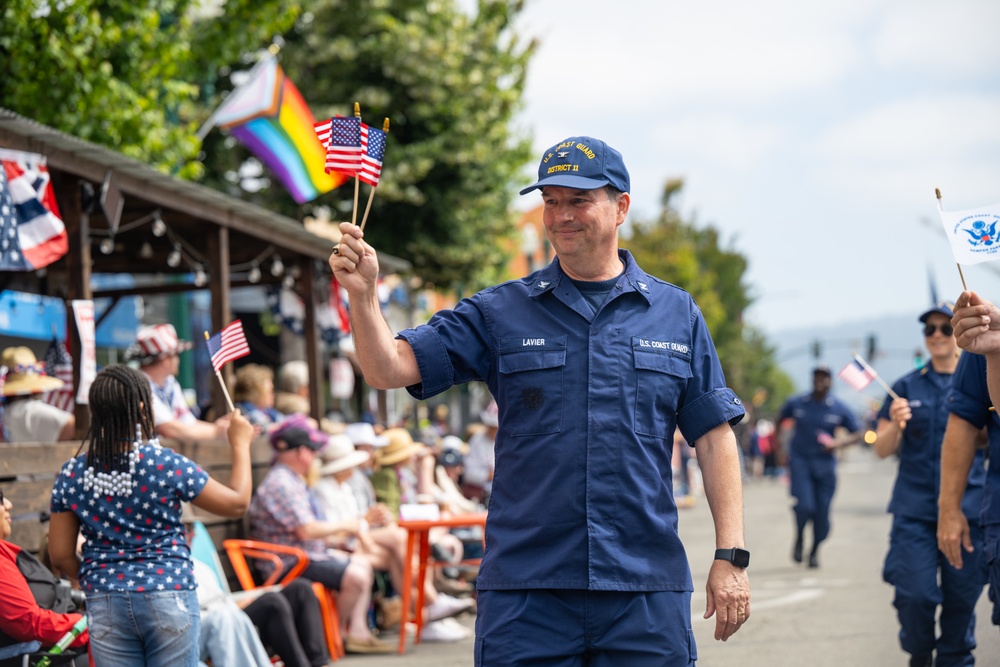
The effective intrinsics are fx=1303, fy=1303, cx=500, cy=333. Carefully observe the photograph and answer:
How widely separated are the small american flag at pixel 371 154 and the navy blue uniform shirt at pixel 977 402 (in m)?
2.60

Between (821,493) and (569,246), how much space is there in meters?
10.7

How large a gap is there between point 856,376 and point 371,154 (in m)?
7.43

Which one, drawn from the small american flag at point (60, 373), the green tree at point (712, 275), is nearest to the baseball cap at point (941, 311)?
the small american flag at point (60, 373)

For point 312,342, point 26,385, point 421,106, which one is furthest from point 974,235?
point 421,106

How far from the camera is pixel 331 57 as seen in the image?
20.2 meters

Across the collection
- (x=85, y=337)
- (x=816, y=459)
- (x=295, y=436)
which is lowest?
(x=816, y=459)

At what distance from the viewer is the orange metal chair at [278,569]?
8.51 metres

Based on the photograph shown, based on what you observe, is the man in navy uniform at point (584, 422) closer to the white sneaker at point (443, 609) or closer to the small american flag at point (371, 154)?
the small american flag at point (371, 154)

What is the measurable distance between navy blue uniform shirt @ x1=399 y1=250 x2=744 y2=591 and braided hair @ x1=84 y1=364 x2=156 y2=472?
173cm

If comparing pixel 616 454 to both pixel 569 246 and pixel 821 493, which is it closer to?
pixel 569 246

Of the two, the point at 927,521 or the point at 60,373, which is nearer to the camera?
the point at 927,521

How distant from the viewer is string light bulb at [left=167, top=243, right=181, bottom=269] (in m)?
12.2

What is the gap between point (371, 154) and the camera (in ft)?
13.3

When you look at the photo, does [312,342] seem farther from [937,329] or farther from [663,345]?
[663,345]
